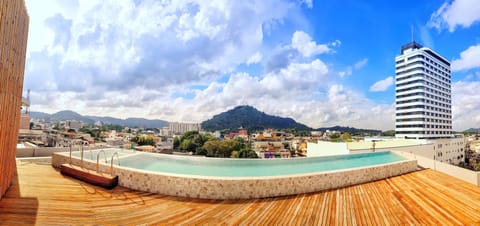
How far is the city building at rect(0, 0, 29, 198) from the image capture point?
136 inches

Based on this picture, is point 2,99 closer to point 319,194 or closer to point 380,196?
point 319,194

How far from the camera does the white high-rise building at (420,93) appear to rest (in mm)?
30516

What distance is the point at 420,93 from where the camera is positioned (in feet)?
99.8

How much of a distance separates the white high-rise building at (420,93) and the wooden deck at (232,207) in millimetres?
33003

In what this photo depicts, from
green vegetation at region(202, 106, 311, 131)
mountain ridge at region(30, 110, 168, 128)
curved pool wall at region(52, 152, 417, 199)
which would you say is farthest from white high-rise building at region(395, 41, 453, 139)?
mountain ridge at region(30, 110, 168, 128)

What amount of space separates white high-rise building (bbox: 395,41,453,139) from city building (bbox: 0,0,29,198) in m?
40.2

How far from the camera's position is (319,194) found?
451 centimetres

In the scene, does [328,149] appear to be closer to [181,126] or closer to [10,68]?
[10,68]

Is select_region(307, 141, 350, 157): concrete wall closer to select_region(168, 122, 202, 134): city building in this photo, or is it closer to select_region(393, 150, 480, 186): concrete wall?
select_region(393, 150, 480, 186): concrete wall

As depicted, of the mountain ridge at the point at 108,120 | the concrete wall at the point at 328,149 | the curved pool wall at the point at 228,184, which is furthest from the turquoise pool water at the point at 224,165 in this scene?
the mountain ridge at the point at 108,120

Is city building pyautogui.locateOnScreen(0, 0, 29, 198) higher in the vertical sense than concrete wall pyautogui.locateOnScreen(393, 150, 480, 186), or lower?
higher

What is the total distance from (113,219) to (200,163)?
11.0ft

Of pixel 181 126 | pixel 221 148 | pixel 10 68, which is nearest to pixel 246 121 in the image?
pixel 181 126

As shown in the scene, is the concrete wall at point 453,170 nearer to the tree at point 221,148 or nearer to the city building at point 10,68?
the city building at point 10,68
